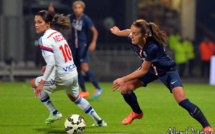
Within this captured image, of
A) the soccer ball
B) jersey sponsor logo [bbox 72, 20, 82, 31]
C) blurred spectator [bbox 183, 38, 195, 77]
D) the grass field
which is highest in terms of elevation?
jersey sponsor logo [bbox 72, 20, 82, 31]

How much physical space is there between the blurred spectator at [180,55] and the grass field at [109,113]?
6560 millimetres

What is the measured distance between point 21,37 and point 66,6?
8.24 feet

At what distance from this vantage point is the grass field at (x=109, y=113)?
727cm

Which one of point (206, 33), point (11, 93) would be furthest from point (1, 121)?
point (206, 33)

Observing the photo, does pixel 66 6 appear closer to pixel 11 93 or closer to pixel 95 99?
pixel 11 93

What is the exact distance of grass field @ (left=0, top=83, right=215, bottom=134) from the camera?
727 cm

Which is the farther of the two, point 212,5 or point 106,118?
point 212,5

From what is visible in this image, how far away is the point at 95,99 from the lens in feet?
37.8

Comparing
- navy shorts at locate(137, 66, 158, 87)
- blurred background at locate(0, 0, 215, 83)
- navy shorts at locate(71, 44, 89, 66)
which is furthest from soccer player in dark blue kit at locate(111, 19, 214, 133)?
blurred background at locate(0, 0, 215, 83)

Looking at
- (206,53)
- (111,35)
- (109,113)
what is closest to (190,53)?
(206,53)

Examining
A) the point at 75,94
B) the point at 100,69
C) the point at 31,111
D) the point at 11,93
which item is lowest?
the point at 100,69

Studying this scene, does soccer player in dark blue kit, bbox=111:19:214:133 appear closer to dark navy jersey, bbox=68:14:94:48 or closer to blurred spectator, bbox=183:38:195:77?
dark navy jersey, bbox=68:14:94:48

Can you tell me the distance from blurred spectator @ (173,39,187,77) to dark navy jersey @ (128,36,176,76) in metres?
13.1

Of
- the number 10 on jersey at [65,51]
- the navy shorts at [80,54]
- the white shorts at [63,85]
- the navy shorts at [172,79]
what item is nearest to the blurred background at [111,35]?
the navy shorts at [80,54]
